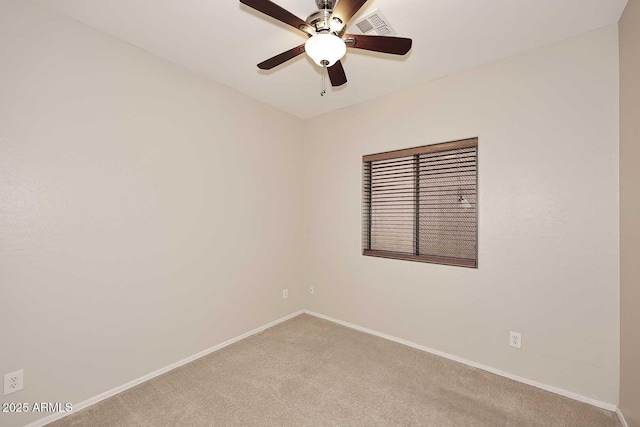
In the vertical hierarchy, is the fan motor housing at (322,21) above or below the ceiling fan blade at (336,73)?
above

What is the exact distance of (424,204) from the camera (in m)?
2.92

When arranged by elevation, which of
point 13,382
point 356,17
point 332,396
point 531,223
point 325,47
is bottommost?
point 332,396

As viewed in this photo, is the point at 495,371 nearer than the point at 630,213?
No

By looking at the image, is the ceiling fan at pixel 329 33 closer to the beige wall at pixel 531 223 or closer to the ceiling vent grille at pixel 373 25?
the ceiling vent grille at pixel 373 25

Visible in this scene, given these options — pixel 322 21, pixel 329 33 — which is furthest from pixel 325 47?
pixel 322 21

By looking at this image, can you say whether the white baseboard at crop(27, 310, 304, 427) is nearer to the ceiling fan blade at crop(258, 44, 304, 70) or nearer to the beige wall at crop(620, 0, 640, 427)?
the ceiling fan blade at crop(258, 44, 304, 70)

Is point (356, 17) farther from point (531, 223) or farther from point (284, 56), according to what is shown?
point (531, 223)

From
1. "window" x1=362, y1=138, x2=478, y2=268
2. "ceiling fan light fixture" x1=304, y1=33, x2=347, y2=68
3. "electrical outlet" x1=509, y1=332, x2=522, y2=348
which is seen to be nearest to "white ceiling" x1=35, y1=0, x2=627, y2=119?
"ceiling fan light fixture" x1=304, y1=33, x2=347, y2=68

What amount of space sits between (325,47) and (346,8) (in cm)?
20

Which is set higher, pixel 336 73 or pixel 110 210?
pixel 336 73

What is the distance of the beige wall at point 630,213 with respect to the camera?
1.65 meters

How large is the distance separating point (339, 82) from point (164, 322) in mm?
2446

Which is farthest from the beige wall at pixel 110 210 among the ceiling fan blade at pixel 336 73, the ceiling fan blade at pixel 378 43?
the ceiling fan blade at pixel 378 43

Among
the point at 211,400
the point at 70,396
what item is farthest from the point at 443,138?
the point at 70,396
